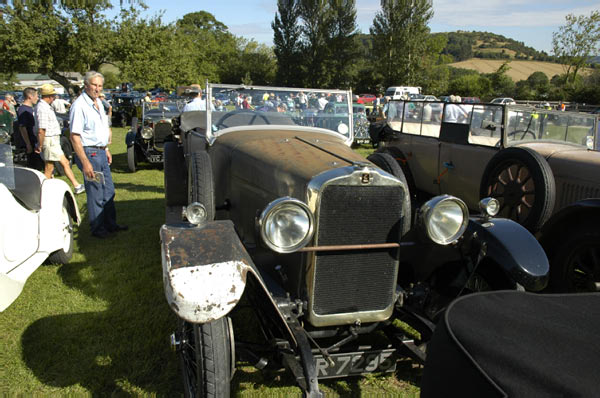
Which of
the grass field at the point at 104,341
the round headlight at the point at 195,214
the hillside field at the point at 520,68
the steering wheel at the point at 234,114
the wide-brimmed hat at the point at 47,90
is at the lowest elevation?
the grass field at the point at 104,341

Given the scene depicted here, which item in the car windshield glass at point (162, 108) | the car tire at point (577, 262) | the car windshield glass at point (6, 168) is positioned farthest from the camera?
the car windshield glass at point (162, 108)

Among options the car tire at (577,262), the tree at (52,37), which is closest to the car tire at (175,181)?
the car tire at (577,262)

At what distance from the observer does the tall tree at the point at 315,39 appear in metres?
45.9

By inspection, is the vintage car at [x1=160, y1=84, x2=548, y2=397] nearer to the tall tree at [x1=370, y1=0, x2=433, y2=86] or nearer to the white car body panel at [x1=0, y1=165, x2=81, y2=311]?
the white car body panel at [x1=0, y1=165, x2=81, y2=311]

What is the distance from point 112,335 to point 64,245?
5.29ft

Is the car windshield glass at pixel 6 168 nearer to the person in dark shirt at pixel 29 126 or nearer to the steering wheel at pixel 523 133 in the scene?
the person in dark shirt at pixel 29 126

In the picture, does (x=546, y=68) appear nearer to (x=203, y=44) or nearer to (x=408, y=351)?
(x=203, y=44)

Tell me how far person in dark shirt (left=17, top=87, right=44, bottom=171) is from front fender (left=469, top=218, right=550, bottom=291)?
25.8 ft

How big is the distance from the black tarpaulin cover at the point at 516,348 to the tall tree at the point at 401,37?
1758 inches

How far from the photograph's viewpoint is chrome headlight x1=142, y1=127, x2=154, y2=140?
9758 millimetres

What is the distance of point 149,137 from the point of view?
32.3 ft

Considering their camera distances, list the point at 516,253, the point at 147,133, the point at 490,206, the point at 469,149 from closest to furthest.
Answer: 1. the point at 516,253
2. the point at 490,206
3. the point at 469,149
4. the point at 147,133

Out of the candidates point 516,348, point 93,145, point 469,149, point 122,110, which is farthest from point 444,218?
point 122,110

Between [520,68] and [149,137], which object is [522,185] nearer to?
[149,137]
